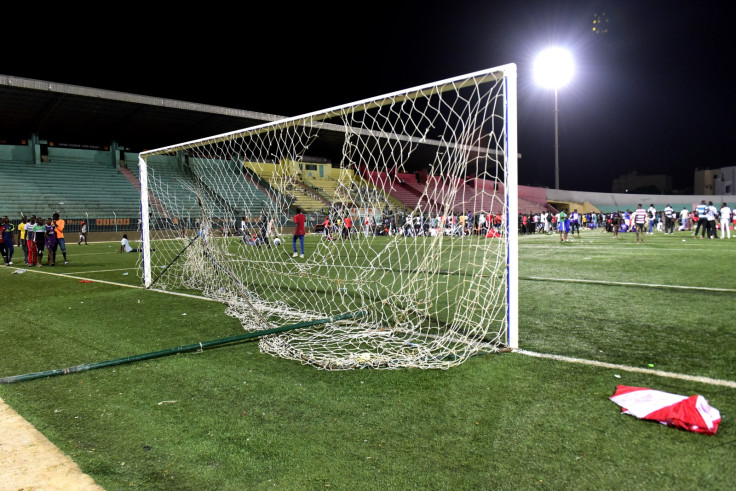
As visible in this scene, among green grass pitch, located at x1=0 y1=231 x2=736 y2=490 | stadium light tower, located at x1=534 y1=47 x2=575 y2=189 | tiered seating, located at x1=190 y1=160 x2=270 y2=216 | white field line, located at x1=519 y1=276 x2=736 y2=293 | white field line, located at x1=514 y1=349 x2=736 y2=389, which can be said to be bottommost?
green grass pitch, located at x1=0 y1=231 x2=736 y2=490

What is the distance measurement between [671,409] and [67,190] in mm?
32732

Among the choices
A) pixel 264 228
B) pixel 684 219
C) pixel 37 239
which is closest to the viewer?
pixel 264 228

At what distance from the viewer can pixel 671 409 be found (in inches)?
102

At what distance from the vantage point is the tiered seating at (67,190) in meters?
25.7

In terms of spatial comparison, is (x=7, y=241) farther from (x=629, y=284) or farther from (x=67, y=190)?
(x=67, y=190)

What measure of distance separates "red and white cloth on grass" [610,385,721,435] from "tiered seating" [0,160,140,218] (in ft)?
96.1

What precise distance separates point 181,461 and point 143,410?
808 mm

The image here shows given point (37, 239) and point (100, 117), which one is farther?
point (100, 117)

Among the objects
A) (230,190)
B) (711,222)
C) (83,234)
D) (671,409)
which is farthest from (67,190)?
(711,222)

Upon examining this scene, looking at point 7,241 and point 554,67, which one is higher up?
point 554,67

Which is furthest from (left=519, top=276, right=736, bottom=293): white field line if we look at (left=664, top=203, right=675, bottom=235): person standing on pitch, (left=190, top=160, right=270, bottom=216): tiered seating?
(left=664, top=203, right=675, bottom=235): person standing on pitch

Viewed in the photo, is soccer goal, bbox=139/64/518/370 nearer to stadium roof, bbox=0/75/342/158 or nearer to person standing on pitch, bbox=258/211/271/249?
person standing on pitch, bbox=258/211/271/249

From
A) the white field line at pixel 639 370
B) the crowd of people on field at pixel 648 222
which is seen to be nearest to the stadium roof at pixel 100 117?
the crowd of people on field at pixel 648 222

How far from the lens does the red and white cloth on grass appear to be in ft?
8.04
